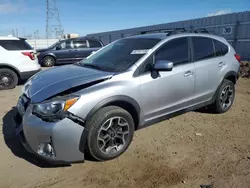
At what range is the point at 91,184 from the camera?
286 cm

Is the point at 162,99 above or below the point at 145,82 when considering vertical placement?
below

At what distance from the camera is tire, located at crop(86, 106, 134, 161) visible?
3.04m

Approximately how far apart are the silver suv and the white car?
14.0ft

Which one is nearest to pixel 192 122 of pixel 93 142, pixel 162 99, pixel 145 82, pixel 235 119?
pixel 235 119

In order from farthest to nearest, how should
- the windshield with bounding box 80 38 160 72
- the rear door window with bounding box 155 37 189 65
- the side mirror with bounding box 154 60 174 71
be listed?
the rear door window with bounding box 155 37 189 65 < the windshield with bounding box 80 38 160 72 < the side mirror with bounding box 154 60 174 71

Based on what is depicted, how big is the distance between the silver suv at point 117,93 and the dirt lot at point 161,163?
9.6 inches

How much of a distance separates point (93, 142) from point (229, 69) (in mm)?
3301

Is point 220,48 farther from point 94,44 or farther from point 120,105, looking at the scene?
point 94,44

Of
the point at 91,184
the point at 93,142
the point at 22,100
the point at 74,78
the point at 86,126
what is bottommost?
the point at 91,184

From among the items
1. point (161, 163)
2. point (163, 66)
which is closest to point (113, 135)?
point (161, 163)

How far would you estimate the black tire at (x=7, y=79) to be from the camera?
25.4 feet

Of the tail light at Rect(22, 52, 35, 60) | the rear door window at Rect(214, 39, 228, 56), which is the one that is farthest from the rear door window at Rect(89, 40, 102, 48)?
the rear door window at Rect(214, 39, 228, 56)

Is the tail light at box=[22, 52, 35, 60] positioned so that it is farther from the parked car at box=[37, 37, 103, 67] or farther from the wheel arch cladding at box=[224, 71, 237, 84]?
the parked car at box=[37, 37, 103, 67]

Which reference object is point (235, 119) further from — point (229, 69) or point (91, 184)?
point (91, 184)
